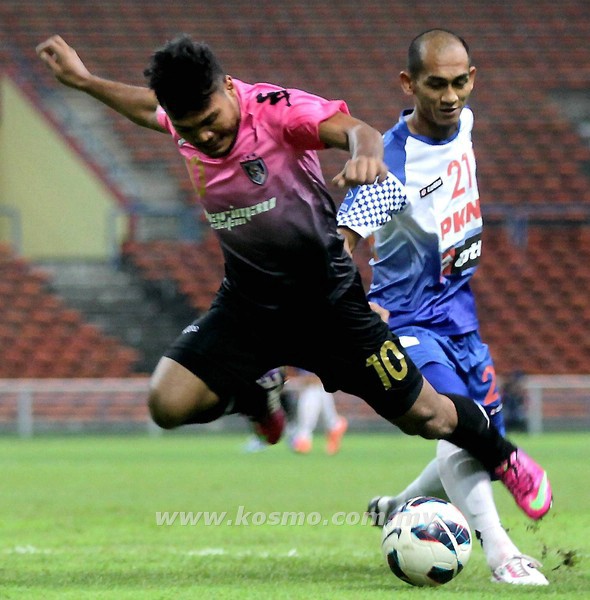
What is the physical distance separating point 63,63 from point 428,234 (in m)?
1.72

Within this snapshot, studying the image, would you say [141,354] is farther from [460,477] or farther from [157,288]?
[460,477]

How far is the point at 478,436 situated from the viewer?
554cm

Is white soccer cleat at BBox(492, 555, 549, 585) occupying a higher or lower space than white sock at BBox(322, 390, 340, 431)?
higher

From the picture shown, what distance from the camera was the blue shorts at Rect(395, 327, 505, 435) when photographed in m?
5.69

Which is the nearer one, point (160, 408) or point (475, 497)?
point (160, 408)

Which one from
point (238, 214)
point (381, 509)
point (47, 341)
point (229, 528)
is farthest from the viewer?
point (47, 341)

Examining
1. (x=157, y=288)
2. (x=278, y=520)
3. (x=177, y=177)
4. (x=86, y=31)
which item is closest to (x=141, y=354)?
(x=157, y=288)

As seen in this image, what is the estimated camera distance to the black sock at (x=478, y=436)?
5.51 m

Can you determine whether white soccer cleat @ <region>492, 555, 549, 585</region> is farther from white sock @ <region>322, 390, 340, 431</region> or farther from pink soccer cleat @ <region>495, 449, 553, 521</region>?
white sock @ <region>322, 390, 340, 431</region>

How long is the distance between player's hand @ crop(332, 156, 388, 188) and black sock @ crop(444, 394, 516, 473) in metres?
1.54

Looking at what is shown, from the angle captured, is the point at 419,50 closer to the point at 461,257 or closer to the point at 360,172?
the point at 461,257

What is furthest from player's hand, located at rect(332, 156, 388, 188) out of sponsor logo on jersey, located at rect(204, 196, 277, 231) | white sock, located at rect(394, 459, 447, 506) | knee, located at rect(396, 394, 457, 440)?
white sock, located at rect(394, 459, 447, 506)

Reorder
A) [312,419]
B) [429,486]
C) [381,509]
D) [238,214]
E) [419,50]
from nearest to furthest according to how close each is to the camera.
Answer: [238,214] → [419,50] → [429,486] → [381,509] → [312,419]

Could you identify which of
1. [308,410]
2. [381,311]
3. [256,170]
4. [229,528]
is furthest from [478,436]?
[308,410]
